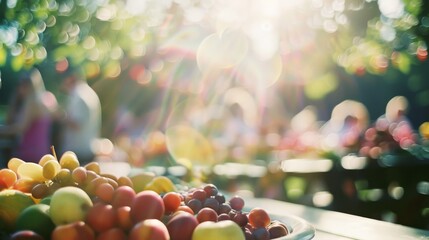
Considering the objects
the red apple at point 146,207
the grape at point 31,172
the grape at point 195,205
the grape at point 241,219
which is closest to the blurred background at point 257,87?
the grape at point 31,172

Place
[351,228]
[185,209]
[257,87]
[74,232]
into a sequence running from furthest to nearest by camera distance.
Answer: [257,87]
[351,228]
[185,209]
[74,232]

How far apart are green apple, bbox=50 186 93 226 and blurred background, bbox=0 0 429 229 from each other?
2.54 meters

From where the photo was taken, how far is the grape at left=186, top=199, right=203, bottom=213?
1186 mm

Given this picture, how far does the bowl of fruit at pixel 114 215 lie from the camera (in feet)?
2.97

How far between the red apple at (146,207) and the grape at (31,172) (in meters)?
0.43

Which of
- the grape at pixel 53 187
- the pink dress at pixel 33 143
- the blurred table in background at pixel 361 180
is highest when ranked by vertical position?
the grape at pixel 53 187

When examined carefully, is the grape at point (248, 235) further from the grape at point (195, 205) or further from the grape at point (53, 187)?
the grape at point (53, 187)

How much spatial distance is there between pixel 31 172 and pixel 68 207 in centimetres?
43

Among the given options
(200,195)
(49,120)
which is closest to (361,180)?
(49,120)

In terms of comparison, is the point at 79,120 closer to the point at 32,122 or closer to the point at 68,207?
the point at 32,122

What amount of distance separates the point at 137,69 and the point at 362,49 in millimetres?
4964

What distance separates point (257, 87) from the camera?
1184 cm

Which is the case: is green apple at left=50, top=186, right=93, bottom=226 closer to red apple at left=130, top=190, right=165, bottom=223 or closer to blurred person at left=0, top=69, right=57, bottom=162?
red apple at left=130, top=190, right=165, bottom=223

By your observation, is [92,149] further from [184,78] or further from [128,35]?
[184,78]
